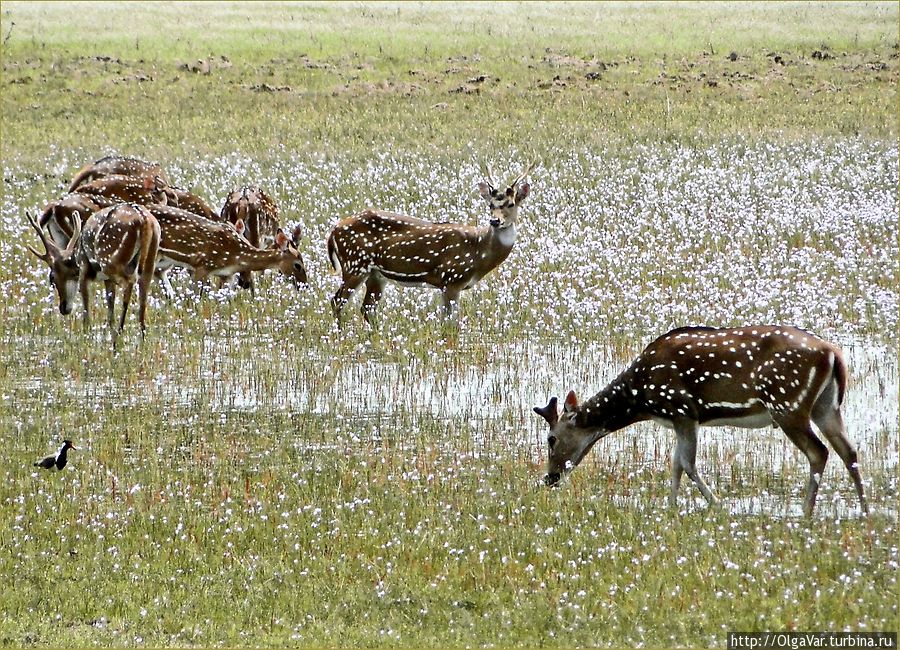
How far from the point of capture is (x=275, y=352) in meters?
16.0

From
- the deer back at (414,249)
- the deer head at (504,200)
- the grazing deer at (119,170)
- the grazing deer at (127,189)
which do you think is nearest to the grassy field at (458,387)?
the deer back at (414,249)

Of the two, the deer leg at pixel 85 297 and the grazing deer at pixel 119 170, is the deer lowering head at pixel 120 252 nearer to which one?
the deer leg at pixel 85 297

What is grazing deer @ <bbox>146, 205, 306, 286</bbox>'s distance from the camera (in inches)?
731

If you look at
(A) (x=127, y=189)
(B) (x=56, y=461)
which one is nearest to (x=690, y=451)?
(B) (x=56, y=461)

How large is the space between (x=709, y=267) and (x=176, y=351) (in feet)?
23.8

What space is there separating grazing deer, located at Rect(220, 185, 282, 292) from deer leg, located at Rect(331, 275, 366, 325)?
137 inches

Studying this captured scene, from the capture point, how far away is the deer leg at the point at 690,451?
10891 millimetres

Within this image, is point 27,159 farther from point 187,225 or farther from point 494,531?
point 494,531

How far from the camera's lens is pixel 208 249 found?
1869cm

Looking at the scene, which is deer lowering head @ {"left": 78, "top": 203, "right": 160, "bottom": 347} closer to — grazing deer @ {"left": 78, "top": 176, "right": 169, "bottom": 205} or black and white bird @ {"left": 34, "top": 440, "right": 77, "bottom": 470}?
grazing deer @ {"left": 78, "top": 176, "right": 169, "bottom": 205}

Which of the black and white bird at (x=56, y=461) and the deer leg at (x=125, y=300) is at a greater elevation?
the black and white bird at (x=56, y=461)

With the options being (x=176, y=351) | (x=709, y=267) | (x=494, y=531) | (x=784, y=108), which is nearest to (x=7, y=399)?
(x=176, y=351)

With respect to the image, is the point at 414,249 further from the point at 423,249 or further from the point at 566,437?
the point at 566,437

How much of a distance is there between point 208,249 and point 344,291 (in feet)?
6.72
